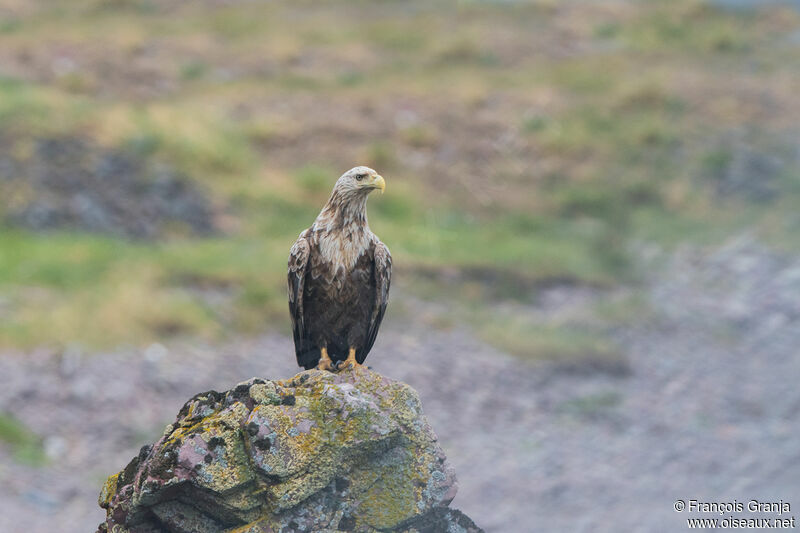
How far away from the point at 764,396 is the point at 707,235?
227 inches

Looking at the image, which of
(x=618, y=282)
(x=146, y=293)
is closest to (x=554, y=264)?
(x=618, y=282)

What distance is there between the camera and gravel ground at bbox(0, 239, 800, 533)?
1686 centimetres

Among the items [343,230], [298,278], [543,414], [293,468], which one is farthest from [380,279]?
[543,414]

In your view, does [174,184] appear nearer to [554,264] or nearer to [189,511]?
[554,264]

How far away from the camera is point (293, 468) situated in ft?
21.6

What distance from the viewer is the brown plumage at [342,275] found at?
28.6 ft

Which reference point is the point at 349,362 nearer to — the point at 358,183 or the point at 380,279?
the point at 380,279

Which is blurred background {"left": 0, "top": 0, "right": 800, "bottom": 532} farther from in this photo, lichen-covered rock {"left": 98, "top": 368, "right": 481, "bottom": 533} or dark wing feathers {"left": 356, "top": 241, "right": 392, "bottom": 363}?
lichen-covered rock {"left": 98, "top": 368, "right": 481, "bottom": 533}

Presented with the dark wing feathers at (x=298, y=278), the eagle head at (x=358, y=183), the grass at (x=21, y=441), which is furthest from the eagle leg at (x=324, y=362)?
the grass at (x=21, y=441)

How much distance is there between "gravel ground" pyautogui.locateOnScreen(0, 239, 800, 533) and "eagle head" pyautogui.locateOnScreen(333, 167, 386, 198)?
8.86 metres

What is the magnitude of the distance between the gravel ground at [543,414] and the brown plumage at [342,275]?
788 centimetres

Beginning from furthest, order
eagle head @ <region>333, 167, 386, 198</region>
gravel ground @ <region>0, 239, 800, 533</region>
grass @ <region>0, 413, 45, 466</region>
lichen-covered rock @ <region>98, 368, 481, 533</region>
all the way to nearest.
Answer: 1. grass @ <region>0, 413, 45, 466</region>
2. gravel ground @ <region>0, 239, 800, 533</region>
3. eagle head @ <region>333, 167, 386, 198</region>
4. lichen-covered rock @ <region>98, 368, 481, 533</region>

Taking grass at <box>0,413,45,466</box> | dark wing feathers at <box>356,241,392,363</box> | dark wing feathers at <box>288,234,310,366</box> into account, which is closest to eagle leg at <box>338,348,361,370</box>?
dark wing feathers at <box>356,241,392,363</box>

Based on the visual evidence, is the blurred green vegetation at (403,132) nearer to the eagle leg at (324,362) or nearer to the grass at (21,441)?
the grass at (21,441)
